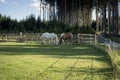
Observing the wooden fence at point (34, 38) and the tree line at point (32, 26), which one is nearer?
the wooden fence at point (34, 38)

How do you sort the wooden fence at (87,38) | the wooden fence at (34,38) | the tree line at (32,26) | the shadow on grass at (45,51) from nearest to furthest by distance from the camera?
the shadow on grass at (45,51)
the wooden fence at (87,38)
the wooden fence at (34,38)
the tree line at (32,26)

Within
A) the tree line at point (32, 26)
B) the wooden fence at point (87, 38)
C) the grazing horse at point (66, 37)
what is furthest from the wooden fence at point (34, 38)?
the tree line at point (32, 26)

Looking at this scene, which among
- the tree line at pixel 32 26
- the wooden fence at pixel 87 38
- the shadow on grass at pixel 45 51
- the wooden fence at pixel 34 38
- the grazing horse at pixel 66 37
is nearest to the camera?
the shadow on grass at pixel 45 51

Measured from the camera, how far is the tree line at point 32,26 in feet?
185

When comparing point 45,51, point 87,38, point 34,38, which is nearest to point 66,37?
point 87,38

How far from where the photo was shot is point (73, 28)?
56438 mm

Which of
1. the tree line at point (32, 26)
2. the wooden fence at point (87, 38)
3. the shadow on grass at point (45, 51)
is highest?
the tree line at point (32, 26)

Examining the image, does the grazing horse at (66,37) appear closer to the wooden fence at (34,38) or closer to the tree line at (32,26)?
the wooden fence at (34,38)

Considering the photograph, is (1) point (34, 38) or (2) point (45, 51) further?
(1) point (34, 38)

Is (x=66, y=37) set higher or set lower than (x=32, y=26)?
lower

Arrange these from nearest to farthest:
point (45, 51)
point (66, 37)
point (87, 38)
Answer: point (45, 51) < point (66, 37) < point (87, 38)

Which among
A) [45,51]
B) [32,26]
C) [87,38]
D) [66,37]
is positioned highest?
[32,26]

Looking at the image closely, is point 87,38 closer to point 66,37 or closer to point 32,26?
point 66,37

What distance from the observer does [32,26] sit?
5888 centimetres
